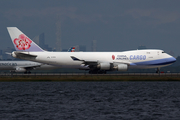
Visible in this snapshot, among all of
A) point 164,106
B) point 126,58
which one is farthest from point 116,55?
point 164,106

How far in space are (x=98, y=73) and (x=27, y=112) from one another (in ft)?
168

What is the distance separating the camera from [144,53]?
86000 mm

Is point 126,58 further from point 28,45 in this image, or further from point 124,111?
point 124,111

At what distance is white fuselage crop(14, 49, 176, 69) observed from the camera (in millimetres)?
85250

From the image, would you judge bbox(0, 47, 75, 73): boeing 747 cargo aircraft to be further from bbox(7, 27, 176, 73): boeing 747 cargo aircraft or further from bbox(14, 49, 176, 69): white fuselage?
bbox(14, 49, 176, 69): white fuselage

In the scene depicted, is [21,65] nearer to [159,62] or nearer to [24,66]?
[24,66]

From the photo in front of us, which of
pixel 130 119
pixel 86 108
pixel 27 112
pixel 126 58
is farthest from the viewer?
pixel 126 58

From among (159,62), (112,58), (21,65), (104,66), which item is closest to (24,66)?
(21,65)

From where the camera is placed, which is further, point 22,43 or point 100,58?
point 22,43

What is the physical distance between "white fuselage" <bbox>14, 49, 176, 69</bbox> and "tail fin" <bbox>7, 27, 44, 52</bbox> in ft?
14.3

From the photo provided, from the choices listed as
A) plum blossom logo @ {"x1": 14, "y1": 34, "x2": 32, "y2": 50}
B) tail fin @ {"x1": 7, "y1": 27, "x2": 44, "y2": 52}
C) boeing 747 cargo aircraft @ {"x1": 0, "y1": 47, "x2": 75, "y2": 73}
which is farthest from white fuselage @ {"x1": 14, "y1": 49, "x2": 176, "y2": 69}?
boeing 747 cargo aircraft @ {"x1": 0, "y1": 47, "x2": 75, "y2": 73}

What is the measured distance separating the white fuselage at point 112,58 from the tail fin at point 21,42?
4356 millimetres

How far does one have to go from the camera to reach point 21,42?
9069cm

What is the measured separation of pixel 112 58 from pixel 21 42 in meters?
26.4
